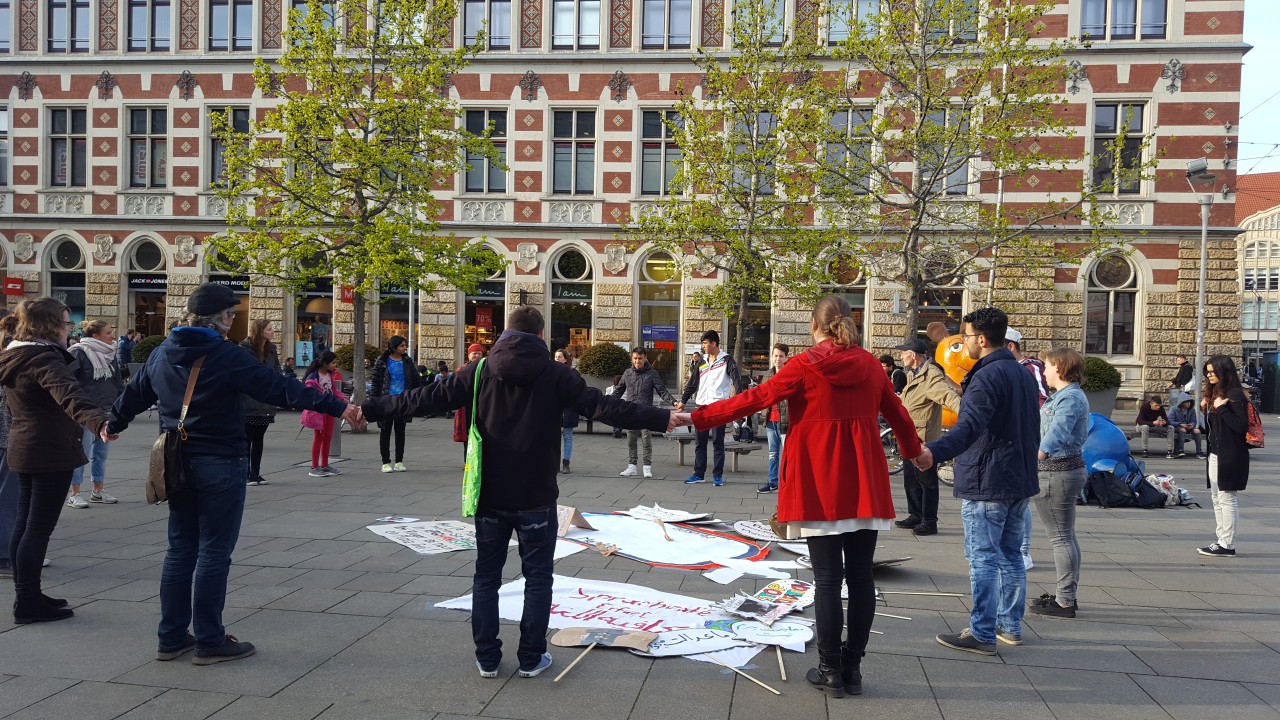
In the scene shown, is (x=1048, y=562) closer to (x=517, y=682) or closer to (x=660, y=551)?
(x=660, y=551)

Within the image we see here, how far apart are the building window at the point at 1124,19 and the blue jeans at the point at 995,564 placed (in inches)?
908

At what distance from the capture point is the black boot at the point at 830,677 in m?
4.25

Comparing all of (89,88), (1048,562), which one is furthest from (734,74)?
(89,88)

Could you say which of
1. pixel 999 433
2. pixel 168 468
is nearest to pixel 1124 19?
pixel 999 433

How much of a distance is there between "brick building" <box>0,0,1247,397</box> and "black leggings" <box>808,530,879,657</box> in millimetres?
19723

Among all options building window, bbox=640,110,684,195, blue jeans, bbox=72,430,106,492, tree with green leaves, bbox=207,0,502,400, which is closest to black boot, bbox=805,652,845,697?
blue jeans, bbox=72,430,106,492

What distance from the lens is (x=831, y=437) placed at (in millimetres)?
4312

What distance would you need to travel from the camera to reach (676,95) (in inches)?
988

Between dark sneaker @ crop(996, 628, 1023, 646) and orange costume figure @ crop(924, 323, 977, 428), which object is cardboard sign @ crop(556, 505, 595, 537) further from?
orange costume figure @ crop(924, 323, 977, 428)

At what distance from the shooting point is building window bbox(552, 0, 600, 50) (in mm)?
25469

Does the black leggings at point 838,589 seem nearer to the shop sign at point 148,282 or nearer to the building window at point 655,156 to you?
the building window at point 655,156

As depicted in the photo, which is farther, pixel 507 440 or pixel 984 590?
pixel 984 590

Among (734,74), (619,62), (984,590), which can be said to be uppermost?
(619,62)

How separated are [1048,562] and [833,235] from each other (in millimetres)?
11568
